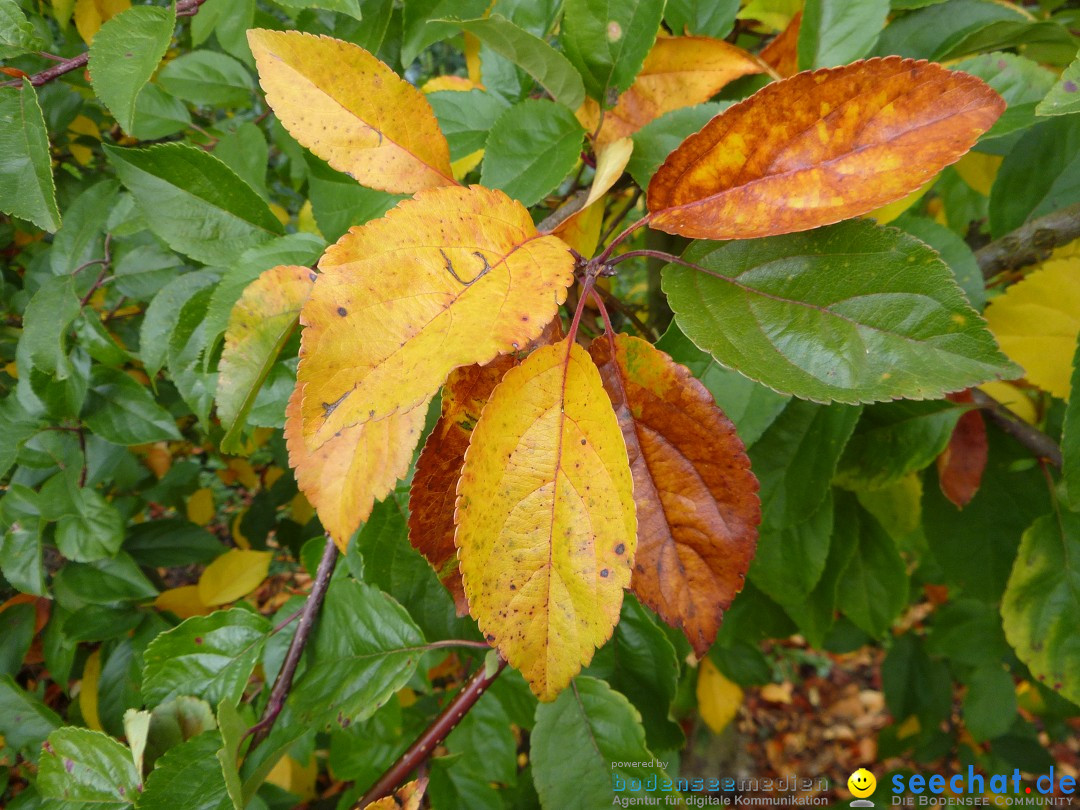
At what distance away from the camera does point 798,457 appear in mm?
692

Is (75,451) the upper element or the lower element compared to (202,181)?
lower

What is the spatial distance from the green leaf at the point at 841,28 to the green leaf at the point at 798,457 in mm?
310

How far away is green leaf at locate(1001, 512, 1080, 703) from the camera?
28.3 inches

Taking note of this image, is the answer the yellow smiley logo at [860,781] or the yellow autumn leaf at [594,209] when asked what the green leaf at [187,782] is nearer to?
the yellow autumn leaf at [594,209]

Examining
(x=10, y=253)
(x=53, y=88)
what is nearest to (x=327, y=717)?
(x=53, y=88)

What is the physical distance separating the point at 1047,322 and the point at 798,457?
1.07ft

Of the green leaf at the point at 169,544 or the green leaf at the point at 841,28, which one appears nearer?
the green leaf at the point at 841,28

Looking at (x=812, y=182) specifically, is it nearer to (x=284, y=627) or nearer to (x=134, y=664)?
(x=284, y=627)

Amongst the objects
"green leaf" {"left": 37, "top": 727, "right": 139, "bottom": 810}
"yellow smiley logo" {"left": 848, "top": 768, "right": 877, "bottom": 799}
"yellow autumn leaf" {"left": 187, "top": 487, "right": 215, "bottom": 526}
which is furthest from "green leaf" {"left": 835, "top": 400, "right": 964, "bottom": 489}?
"yellow autumn leaf" {"left": 187, "top": 487, "right": 215, "bottom": 526}

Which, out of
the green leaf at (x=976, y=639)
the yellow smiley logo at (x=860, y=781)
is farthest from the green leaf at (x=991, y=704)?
the yellow smiley logo at (x=860, y=781)

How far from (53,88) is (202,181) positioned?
611 mm

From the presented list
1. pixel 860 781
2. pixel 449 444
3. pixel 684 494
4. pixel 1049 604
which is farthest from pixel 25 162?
pixel 860 781

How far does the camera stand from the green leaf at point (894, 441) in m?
0.73

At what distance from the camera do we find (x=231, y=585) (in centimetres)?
116
